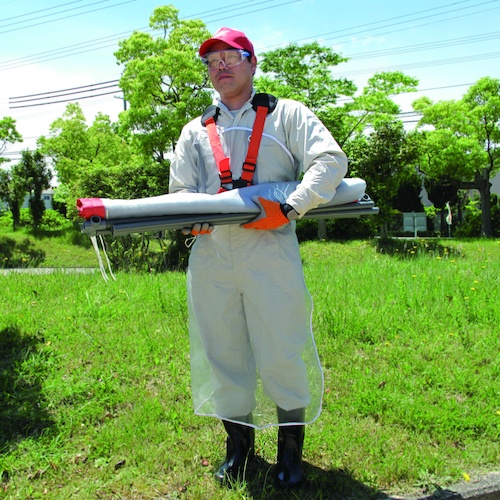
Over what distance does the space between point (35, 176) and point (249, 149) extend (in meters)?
24.9

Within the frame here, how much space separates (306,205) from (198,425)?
1.74 m

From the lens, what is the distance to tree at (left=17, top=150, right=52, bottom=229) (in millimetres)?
25188

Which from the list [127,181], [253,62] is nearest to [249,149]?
[253,62]

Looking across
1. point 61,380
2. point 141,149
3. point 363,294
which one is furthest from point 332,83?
point 61,380

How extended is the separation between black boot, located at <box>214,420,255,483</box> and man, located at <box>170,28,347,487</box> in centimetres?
2

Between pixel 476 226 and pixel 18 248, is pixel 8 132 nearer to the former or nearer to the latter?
pixel 18 248

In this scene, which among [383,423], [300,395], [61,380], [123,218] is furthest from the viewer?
[61,380]

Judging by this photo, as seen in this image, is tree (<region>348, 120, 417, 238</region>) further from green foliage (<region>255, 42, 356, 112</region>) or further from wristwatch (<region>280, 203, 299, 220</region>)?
wristwatch (<region>280, 203, 299, 220</region>)

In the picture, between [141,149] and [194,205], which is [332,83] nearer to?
[141,149]

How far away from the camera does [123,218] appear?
2.46 m

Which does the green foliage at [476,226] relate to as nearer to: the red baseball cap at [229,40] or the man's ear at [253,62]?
the man's ear at [253,62]

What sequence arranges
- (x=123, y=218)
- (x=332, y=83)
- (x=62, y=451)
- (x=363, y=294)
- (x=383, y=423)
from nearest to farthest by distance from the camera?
(x=123, y=218) → (x=62, y=451) → (x=383, y=423) → (x=363, y=294) → (x=332, y=83)

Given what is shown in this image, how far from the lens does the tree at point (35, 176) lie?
2519 centimetres

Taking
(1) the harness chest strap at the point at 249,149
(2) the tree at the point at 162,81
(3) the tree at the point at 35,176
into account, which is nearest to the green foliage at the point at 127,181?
(2) the tree at the point at 162,81
